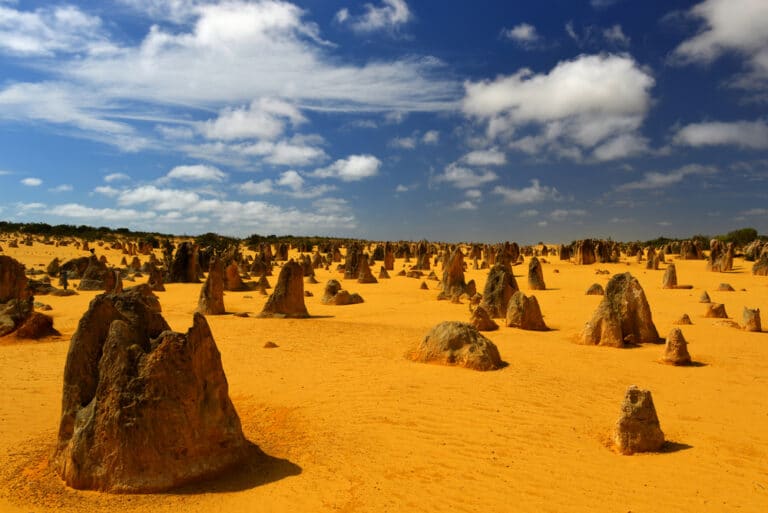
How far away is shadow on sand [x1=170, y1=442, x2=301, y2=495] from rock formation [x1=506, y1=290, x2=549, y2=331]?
33.0 feet

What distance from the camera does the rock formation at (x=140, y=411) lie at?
5.19m

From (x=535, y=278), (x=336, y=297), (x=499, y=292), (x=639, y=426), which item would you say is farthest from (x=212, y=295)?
(x=535, y=278)

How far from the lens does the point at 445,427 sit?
7.24m

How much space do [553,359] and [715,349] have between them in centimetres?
411

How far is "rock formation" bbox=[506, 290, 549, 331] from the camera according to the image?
1484cm

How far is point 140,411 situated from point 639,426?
565cm

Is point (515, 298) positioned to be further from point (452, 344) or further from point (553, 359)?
point (452, 344)

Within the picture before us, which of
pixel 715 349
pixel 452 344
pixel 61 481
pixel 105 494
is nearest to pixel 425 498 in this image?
pixel 105 494

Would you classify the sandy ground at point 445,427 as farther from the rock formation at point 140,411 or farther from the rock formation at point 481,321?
the rock formation at point 481,321

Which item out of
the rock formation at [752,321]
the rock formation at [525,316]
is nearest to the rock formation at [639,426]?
the rock formation at [525,316]

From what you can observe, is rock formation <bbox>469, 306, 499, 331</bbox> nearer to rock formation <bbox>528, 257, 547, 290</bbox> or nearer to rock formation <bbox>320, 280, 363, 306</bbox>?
rock formation <bbox>320, 280, 363, 306</bbox>

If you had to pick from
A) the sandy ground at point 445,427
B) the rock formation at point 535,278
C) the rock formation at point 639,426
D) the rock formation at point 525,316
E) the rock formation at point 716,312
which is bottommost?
the sandy ground at point 445,427

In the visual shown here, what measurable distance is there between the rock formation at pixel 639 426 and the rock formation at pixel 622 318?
20.5 ft

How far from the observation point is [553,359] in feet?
36.8
